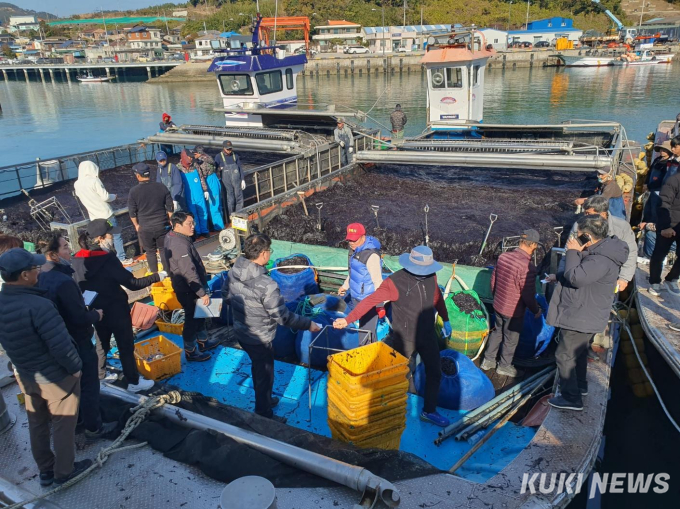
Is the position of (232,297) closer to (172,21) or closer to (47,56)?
(47,56)

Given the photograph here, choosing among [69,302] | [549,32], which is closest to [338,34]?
[549,32]

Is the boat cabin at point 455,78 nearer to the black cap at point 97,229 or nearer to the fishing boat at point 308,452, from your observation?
the fishing boat at point 308,452

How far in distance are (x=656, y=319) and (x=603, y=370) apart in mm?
1016

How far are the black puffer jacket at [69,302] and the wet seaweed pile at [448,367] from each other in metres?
2.89

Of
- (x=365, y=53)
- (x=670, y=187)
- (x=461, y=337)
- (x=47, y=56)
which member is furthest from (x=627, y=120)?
(x=47, y=56)

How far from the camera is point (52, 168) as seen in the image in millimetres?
10977

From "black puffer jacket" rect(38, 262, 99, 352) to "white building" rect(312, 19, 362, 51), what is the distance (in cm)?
6915

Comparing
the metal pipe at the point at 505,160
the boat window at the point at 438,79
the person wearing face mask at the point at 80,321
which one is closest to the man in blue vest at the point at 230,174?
the metal pipe at the point at 505,160

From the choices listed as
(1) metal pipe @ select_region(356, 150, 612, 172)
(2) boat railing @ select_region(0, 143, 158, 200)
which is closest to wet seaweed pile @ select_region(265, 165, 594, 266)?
(1) metal pipe @ select_region(356, 150, 612, 172)

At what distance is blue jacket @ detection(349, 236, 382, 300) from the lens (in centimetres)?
441

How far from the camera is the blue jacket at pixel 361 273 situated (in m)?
4.41

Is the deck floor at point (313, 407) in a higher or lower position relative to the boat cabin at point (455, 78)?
lower

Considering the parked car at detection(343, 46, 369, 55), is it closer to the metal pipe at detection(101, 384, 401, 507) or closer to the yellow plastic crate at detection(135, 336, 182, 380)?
the yellow plastic crate at detection(135, 336, 182, 380)

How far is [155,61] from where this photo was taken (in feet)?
228
